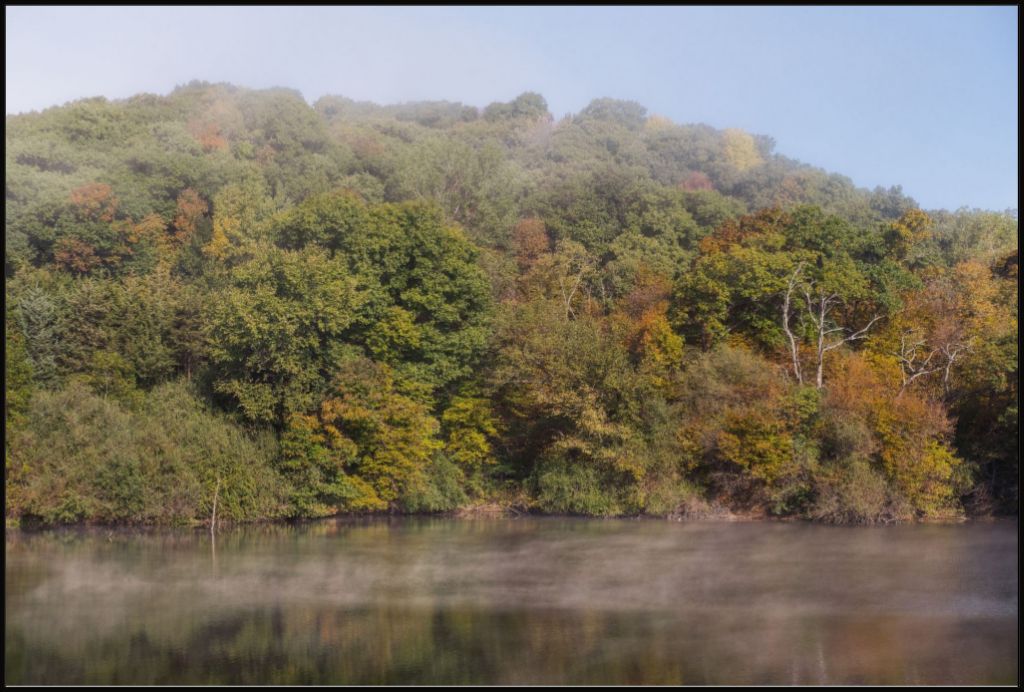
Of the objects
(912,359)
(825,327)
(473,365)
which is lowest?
(473,365)

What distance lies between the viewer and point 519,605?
73.2ft

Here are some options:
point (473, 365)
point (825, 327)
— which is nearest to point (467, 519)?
point (473, 365)

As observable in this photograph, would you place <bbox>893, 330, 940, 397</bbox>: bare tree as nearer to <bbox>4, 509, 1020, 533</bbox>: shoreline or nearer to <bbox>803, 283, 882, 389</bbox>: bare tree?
<bbox>803, 283, 882, 389</bbox>: bare tree

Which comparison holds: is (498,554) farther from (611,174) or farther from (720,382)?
(611,174)

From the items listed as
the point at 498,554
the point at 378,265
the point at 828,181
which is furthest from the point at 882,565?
the point at 828,181

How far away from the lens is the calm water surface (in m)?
17.6

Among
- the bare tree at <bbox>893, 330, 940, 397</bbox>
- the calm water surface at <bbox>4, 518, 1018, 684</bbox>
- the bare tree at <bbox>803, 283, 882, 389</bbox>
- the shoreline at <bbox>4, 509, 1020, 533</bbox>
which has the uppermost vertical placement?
the bare tree at <bbox>803, 283, 882, 389</bbox>

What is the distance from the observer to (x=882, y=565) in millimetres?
25500

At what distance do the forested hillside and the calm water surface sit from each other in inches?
86.3

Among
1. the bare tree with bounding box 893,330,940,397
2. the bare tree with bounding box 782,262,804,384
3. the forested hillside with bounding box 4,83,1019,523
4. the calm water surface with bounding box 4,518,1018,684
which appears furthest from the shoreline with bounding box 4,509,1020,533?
the bare tree with bounding box 782,262,804,384

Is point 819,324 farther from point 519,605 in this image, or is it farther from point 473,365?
point 519,605

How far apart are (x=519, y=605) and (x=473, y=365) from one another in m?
17.0

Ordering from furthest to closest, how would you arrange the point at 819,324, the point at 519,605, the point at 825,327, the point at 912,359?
the point at 825,327, the point at 819,324, the point at 912,359, the point at 519,605

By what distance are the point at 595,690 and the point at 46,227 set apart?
36379 millimetres
